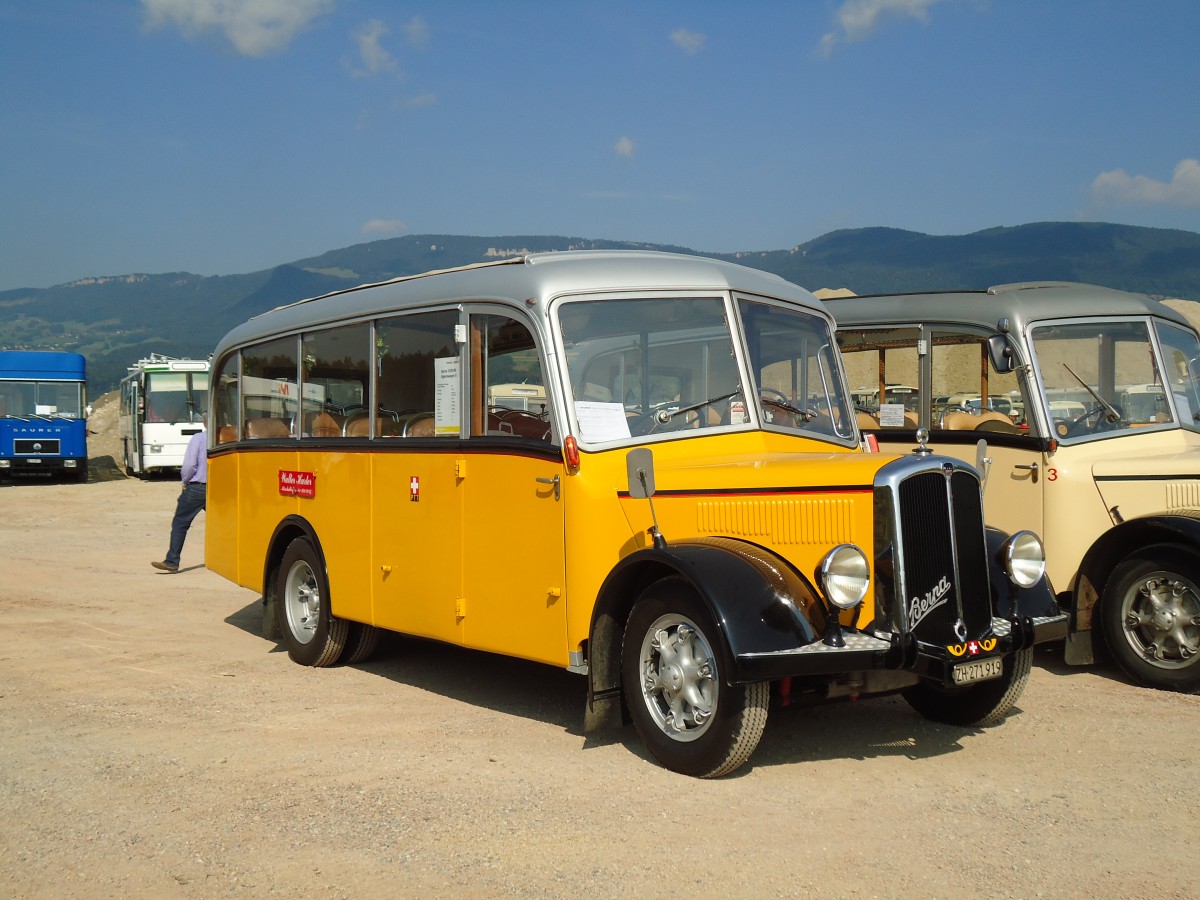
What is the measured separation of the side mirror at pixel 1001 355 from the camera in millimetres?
8711

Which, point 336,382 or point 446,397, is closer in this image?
point 446,397

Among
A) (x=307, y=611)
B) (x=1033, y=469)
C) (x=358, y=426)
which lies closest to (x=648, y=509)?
(x=358, y=426)

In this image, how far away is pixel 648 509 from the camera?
6.04 meters

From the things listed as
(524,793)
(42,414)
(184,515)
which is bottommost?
(524,793)

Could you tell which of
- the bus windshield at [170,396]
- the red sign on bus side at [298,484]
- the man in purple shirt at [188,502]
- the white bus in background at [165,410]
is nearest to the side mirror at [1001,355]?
the red sign on bus side at [298,484]

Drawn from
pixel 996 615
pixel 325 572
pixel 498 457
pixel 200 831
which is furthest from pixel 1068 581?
pixel 200 831

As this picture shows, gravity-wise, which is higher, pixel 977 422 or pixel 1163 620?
pixel 977 422

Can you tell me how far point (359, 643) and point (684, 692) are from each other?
375cm

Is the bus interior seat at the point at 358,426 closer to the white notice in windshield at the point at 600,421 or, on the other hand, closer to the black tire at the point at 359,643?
the black tire at the point at 359,643

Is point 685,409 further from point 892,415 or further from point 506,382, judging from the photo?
point 892,415

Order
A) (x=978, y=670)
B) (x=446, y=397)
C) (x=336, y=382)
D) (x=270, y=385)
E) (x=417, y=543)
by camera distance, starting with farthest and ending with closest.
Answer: (x=270, y=385), (x=336, y=382), (x=417, y=543), (x=446, y=397), (x=978, y=670)

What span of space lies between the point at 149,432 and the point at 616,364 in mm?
26941

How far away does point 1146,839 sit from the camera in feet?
15.3

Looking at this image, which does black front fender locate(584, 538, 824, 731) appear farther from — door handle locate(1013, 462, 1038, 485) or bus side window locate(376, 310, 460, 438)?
door handle locate(1013, 462, 1038, 485)
